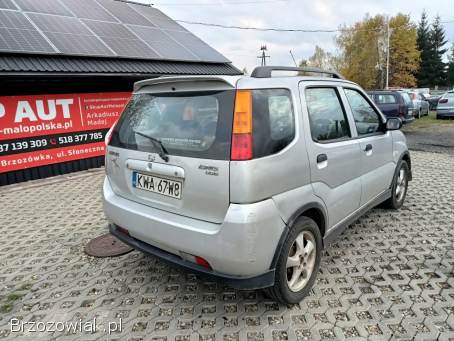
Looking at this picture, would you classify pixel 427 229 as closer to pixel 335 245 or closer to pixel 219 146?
pixel 335 245

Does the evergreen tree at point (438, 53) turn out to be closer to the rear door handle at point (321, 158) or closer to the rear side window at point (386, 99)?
the rear side window at point (386, 99)

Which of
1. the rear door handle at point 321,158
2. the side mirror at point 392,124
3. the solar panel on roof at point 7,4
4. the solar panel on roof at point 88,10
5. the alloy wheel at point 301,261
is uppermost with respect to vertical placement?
the solar panel on roof at point 88,10

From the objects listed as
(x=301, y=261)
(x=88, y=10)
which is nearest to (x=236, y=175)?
(x=301, y=261)

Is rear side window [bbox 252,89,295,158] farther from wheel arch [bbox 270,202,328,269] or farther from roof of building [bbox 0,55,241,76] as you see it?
roof of building [bbox 0,55,241,76]

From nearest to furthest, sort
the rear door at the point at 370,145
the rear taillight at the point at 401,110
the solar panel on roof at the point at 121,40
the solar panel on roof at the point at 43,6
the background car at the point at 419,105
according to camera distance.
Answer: the rear door at the point at 370,145, the solar panel on roof at the point at 43,6, the solar panel on roof at the point at 121,40, the rear taillight at the point at 401,110, the background car at the point at 419,105

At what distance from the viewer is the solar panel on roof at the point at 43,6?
8133 mm

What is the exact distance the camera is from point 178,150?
2.43 meters

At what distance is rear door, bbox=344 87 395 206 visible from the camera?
3.55 m

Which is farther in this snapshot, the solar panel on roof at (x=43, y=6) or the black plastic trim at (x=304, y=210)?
the solar panel on roof at (x=43, y=6)

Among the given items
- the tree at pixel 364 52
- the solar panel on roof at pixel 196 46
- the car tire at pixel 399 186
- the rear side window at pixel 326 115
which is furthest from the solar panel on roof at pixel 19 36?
the tree at pixel 364 52

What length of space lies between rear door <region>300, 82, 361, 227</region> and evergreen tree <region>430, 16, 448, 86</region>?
2440 inches

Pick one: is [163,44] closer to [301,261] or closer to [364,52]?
[301,261]

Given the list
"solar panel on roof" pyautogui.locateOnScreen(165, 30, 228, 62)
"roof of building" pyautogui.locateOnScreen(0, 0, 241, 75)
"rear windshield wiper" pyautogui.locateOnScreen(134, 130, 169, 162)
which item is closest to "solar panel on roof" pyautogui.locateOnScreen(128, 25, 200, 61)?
"roof of building" pyautogui.locateOnScreen(0, 0, 241, 75)

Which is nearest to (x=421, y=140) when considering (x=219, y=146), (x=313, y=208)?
(x=313, y=208)
